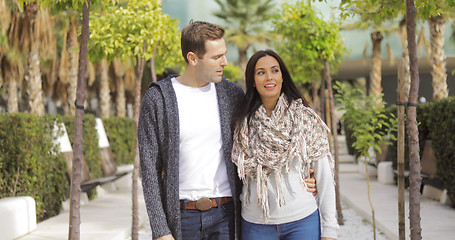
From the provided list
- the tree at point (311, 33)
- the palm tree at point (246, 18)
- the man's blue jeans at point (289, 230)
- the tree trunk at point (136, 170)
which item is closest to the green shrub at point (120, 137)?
the tree at point (311, 33)

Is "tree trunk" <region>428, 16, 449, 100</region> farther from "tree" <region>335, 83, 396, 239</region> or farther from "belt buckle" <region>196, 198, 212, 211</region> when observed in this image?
"belt buckle" <region>196, 198, 212, 211</region>

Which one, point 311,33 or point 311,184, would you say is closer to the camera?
point 311,184

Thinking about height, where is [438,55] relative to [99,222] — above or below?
above

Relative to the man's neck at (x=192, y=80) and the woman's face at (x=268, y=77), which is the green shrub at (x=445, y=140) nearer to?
the woman's face at (x=268, y=77)

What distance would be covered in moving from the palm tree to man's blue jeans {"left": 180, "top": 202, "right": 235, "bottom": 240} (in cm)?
3100

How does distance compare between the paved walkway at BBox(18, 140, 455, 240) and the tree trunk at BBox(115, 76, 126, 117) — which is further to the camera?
the tree trunk at BBox(115, 76, 126, 117)

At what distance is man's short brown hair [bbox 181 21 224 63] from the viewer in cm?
277

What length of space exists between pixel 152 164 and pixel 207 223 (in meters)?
0.40

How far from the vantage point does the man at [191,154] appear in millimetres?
2754

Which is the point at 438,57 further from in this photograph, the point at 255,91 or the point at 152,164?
the point at 152,164

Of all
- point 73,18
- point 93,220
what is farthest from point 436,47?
point 93,220

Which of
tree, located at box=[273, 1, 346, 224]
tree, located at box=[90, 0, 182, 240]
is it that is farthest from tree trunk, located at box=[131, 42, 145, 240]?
tree, located at box=[273, 1, 346, 224]

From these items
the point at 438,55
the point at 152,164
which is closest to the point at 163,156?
the point at 152,164

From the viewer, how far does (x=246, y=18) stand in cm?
3403
